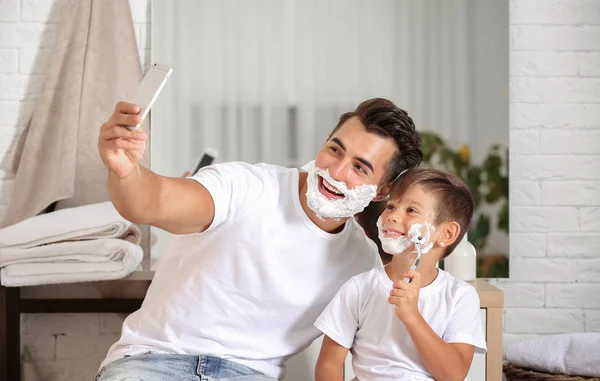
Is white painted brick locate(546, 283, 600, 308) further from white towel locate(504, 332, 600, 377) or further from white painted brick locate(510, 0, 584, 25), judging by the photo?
Result: white painted brick locate(510, 0, 584, 25)

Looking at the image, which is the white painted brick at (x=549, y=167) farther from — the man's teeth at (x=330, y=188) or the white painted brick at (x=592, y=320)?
the man's teeth at (x=330, y=188)

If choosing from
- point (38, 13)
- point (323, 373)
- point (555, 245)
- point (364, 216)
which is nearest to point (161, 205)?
Result: point (323, 373)

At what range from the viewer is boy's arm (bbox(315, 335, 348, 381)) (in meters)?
1.50

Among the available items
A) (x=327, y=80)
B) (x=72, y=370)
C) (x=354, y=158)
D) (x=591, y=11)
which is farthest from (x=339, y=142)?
(x=72, y=370)

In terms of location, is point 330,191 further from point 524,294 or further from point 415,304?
point 524,294

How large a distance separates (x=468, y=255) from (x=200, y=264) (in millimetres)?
780

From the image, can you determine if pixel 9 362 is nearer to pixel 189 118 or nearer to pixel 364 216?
pixel 189 118

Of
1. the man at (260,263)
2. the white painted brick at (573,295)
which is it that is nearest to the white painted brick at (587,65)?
the white painted brick at (573,295)

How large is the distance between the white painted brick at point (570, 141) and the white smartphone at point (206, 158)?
38.5 inches

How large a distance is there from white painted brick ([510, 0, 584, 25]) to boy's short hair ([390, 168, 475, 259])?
1.01 m

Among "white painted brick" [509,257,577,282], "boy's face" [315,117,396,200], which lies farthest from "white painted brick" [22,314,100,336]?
"white painted brick" [509,257,577,282]

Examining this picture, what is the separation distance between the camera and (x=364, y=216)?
5.80 ft

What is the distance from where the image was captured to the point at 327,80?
2326 mm

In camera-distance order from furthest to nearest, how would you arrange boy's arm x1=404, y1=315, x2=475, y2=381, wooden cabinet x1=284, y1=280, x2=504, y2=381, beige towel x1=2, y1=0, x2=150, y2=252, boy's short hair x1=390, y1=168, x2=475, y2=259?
beige towel x1=2, y1=0, x2=150, y2=252, wooden cabinet x1=284, y1=280, x2=504, y2=381, boy's short hair x1=390, y1=168, x2=475, y2=259, boy's arm x1=404, y1=315, x2=475, y2=381
